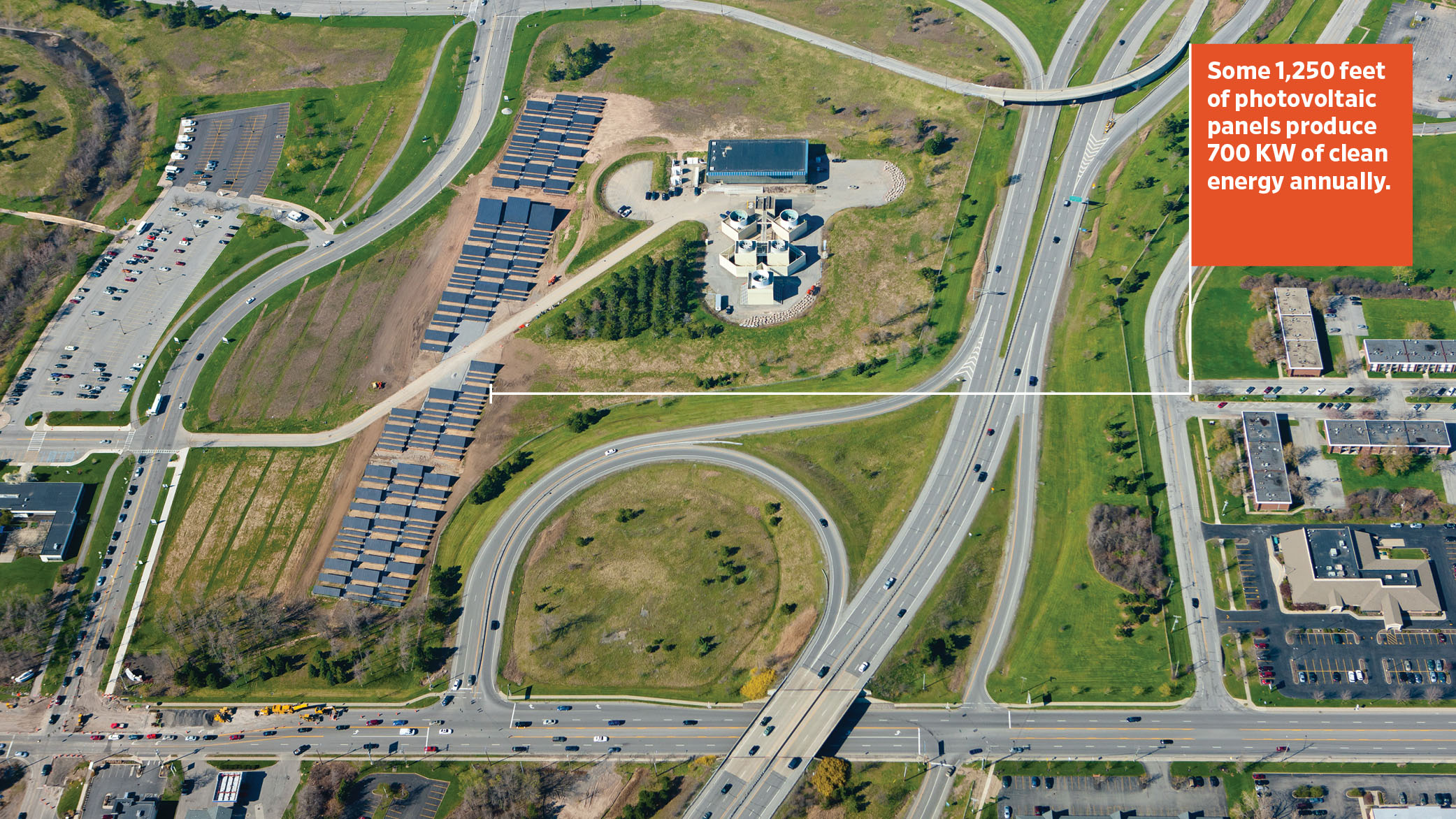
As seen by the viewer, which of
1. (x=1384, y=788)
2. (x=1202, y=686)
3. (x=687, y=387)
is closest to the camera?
(x=1384, y=788)

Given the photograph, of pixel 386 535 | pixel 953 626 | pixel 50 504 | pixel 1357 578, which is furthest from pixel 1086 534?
pixel 50 504

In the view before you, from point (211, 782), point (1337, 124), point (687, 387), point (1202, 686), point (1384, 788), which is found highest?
point (1337, 124)

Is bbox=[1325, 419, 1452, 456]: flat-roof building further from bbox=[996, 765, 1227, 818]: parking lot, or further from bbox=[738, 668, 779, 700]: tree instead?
bbox=[738, 668, 779, 700]: tree

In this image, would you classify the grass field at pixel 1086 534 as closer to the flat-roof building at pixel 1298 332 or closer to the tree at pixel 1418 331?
the flat-roof building at pixel 1298 332

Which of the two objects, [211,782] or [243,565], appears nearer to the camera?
[211,782]

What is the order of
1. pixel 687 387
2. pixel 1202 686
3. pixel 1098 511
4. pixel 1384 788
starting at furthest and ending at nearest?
pixel 687 387, pixel 1098 511, pixel 1202 686, pixel 1384 788

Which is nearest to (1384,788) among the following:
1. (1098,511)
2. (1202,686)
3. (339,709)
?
(1202,686)

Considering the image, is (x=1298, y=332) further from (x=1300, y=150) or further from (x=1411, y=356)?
(x=1300, y=150)

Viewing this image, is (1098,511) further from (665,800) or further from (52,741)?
(52,741)
